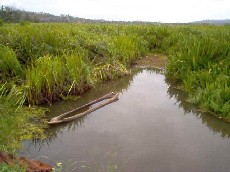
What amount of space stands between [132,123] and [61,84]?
176 cm

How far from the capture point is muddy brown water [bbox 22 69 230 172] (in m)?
3.71

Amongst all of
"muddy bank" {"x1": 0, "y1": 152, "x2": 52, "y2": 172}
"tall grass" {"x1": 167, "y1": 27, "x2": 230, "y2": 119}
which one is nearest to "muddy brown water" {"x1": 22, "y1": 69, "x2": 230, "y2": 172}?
"tall grass" {"x1": 167, "y1": 27, "x2": 230, "y2": 119}

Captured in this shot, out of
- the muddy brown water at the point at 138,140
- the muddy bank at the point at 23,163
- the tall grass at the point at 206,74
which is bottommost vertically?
the muddy brown water at the point at 138,140

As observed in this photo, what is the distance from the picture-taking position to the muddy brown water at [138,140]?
3707 millimetres

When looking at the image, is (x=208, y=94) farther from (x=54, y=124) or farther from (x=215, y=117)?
(x=54, y=124)

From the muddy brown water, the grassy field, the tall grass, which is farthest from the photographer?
the tall grass

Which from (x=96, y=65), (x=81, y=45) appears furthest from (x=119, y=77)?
(x=81, y=45)

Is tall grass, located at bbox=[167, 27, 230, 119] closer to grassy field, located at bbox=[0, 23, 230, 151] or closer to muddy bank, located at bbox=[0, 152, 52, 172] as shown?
grassy field, located at bbox=[0, 23, 230, 151]

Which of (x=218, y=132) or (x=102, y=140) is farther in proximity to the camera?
(x=218, y=132)

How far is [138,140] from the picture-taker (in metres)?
4.34

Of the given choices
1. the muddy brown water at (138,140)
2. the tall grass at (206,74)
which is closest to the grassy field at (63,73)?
the tall grass at (206,74)

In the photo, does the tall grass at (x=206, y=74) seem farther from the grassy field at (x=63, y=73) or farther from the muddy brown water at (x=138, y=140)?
the muddy brown water at (x=138, y=140)

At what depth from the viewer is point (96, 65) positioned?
7.56 metres

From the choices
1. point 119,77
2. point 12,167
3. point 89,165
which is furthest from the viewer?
point 119,77
